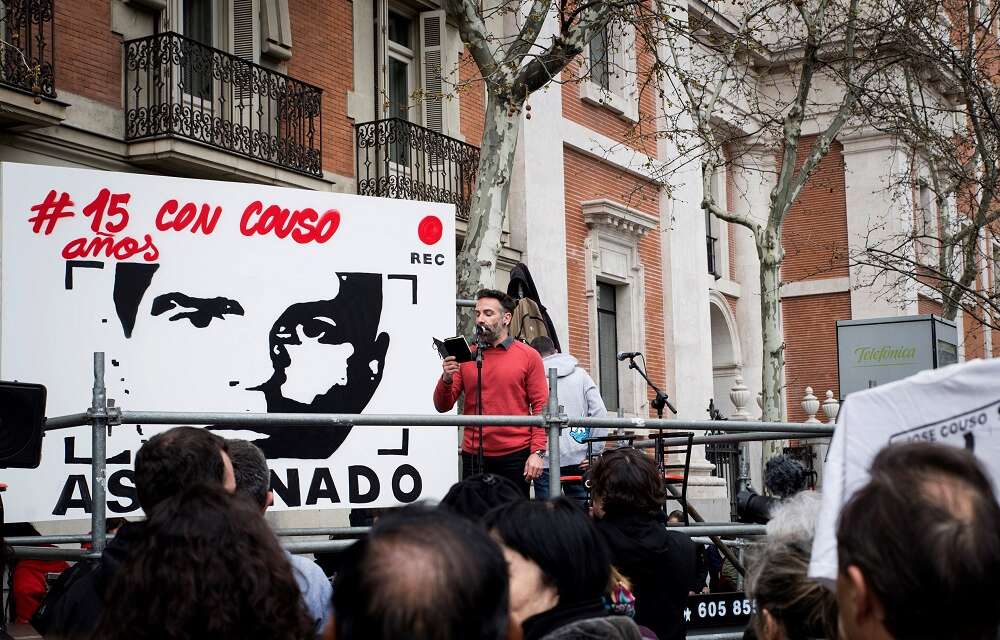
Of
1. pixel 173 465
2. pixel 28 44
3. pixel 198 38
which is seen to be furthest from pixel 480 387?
pixel 198 38

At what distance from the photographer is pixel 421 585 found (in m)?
2.06

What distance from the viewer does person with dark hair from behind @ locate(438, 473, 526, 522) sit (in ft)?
14.6

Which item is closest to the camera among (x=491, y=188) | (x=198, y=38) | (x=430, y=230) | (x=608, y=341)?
(x=430, y=230)

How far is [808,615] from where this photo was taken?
3402mm

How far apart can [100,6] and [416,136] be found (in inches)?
197

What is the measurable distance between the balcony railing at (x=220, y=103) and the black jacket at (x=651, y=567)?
1058 cm

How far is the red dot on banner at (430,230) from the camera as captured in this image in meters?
7.05

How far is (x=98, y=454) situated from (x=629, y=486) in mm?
2106

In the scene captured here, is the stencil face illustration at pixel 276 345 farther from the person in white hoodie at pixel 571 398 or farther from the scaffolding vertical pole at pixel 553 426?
the person in white hoodie at pixel 571 398

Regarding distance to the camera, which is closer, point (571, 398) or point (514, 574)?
point (514, 574)

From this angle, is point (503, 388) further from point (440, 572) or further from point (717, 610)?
point (440, 572)

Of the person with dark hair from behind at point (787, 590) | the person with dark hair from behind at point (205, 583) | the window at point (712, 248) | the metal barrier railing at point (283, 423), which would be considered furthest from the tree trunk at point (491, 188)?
the window at point (712, 248)

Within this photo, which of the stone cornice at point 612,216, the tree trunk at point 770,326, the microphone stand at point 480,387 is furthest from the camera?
the stone cornice at point 612,216

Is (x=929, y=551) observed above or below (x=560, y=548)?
above
